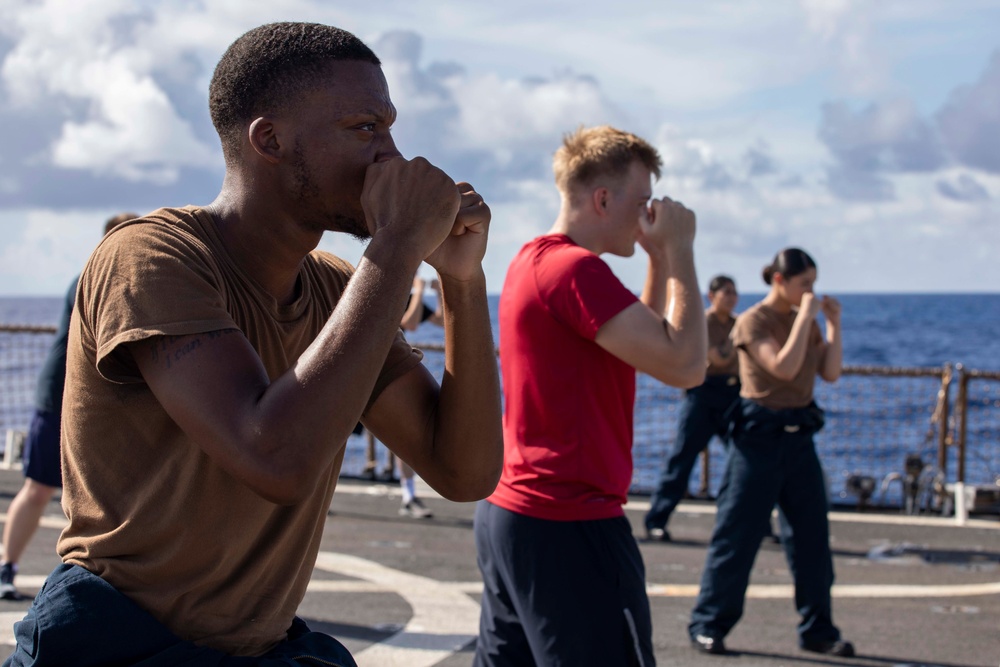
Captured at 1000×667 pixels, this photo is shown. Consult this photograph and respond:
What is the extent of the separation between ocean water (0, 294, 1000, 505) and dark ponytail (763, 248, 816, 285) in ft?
12.7

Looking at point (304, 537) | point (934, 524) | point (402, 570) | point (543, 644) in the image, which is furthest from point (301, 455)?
point (934, 524)

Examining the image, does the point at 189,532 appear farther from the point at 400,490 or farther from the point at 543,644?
the point at 400,490

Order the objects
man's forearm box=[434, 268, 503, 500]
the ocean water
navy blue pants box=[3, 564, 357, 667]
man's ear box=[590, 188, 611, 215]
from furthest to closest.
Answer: the ocean water < man's ear box=[590, 188, 611, 215] < man's forearm box=[434, 268, 503, 500] < navy blue pants box=[3, 564, 357, 667]

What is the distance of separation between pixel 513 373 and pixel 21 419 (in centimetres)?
1304

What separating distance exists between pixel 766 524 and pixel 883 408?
667 inches

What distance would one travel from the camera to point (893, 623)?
706cm

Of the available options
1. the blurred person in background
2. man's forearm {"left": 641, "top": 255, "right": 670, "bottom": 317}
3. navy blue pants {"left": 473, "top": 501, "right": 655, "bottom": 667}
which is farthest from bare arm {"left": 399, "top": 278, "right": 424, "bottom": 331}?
navy blue pants {"left": 473, "top": 501, "right": 655, "bottom": 667}

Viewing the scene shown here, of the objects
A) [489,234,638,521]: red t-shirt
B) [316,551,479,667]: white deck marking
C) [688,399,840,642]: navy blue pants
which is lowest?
[316,551,479,667]: white deck marking

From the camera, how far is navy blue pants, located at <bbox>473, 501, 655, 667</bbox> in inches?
135

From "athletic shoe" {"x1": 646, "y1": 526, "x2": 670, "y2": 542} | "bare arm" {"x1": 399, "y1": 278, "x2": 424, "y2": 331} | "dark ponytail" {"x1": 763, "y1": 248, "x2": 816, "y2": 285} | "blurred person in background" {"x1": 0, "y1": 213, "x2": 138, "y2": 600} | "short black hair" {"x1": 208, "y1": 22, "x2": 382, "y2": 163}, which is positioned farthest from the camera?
"athletic shoe" {"x1": 646, "y1": 526, "x2": 670, "y2": 542}

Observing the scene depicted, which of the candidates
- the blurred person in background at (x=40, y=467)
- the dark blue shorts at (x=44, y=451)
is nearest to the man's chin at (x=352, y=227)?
the blurred person in background at (x=40, y=467)

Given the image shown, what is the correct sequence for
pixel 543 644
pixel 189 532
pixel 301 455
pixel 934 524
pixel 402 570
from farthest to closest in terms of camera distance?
pixel 934 524, pixel 402 570, pixel 543 644, pixel 189 532, pixel 301 455

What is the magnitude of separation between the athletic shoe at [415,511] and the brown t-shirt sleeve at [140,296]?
819 cm

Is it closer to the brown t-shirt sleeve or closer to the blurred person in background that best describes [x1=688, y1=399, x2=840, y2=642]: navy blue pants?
the blurred person in background
